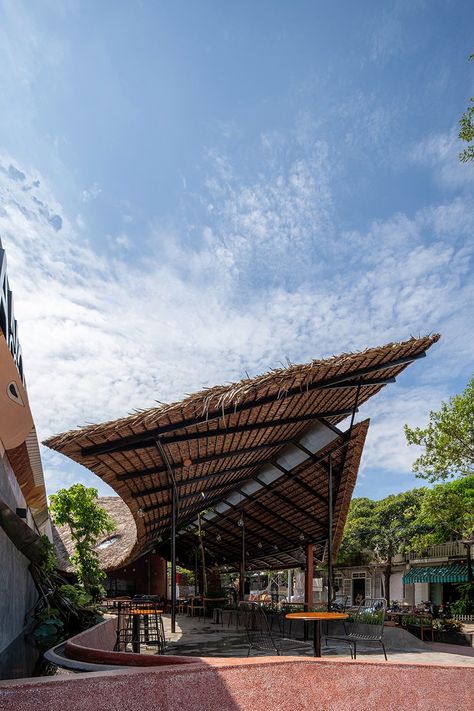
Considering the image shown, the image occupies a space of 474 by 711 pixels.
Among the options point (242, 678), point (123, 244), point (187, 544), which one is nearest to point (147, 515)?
point (123, 244)

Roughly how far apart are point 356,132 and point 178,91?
99.6 inches

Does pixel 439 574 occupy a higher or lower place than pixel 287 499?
lower

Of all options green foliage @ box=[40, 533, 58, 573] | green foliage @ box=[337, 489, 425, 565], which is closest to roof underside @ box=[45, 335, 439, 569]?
green foliage @ box=[40, 533, 58, 573]

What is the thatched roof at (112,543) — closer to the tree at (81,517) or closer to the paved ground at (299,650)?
the tree at (81,517)

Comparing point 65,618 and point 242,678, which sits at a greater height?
point 242,678

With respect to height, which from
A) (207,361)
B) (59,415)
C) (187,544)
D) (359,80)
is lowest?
(187,544)

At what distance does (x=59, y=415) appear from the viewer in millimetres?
7375

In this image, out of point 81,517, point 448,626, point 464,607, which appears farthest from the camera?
point 464,607

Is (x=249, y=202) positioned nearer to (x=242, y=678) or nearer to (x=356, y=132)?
(x=356, y=132)

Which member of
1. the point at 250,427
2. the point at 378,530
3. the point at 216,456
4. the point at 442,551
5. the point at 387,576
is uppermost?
the point at 250,427

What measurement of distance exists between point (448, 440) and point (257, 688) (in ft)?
49.3

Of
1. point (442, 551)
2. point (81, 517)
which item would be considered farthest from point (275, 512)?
point (442, 551)

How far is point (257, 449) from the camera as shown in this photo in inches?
356

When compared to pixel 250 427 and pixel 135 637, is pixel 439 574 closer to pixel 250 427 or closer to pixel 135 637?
pixel 250 427
